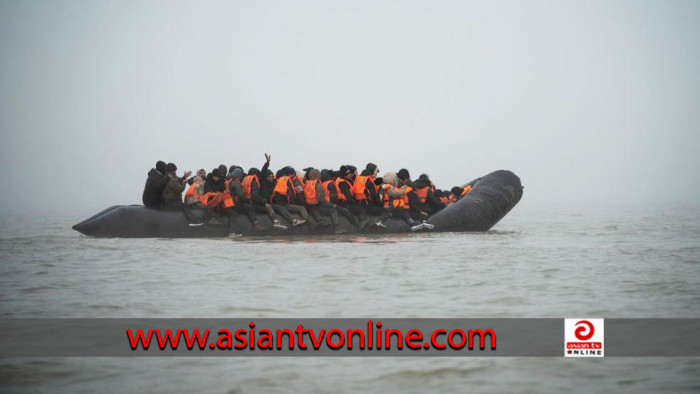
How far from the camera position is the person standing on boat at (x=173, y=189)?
77.3 ft

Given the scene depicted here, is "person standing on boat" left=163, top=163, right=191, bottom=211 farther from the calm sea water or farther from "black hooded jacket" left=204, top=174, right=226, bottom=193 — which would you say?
the calm sea water

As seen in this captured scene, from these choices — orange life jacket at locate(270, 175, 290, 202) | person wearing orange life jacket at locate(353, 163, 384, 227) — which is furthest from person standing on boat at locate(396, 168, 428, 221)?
orange life jacket at locate(270, 175, 290, 202)

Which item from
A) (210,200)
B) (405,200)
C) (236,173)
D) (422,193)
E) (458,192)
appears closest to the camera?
(236,173)

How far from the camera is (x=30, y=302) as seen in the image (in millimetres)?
12758

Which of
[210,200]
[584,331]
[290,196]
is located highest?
[290,196]

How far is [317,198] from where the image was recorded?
23891mm

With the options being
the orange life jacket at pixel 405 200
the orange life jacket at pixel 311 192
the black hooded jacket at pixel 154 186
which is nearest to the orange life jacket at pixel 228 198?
the black hooded jacket at pixel 154 186

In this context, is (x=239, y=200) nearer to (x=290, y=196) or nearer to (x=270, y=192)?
(x=270, y=192)

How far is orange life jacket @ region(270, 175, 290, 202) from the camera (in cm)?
2350

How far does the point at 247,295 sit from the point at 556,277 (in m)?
5.77

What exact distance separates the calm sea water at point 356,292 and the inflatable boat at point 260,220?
64 centimetres

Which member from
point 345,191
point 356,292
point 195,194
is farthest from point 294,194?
point 356,292

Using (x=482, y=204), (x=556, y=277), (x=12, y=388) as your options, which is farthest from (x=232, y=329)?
(x=482, y=204)

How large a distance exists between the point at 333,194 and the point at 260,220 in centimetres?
223
